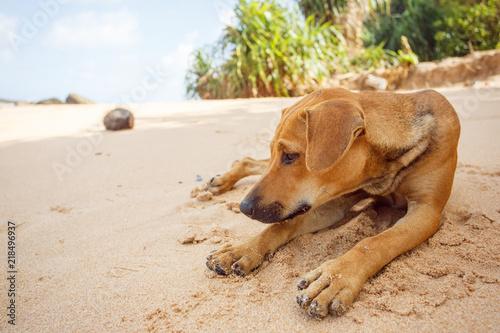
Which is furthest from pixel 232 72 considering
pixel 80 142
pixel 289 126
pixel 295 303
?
pixel 295 303

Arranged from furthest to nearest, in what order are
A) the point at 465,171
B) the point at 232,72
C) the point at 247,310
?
the point at 232,72, the point at 465,171, the point at 247,310

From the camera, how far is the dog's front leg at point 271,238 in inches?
78.4

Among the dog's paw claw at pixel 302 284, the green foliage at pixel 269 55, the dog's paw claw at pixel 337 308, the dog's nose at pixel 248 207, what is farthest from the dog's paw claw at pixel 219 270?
the green foliage at pixel 269 55

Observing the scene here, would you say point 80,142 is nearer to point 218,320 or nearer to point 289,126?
point 289,126

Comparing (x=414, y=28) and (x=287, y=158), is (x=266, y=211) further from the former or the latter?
(x=414, y=28)

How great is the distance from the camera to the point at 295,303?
1.68 metres

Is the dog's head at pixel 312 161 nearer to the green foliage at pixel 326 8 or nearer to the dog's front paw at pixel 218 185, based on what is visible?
the dog's front paw at pixel 218 185

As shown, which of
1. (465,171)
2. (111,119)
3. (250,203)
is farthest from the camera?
(111,119)

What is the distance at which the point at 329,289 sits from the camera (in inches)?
64.6

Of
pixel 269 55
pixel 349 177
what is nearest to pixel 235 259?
pixel 349 177

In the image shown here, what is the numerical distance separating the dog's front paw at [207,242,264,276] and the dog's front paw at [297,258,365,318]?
0.37 meters

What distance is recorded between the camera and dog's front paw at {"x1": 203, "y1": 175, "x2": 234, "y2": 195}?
3.36 metres

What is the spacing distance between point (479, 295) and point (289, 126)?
1298 millimetres

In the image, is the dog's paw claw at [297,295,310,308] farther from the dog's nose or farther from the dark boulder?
the dark boulder
